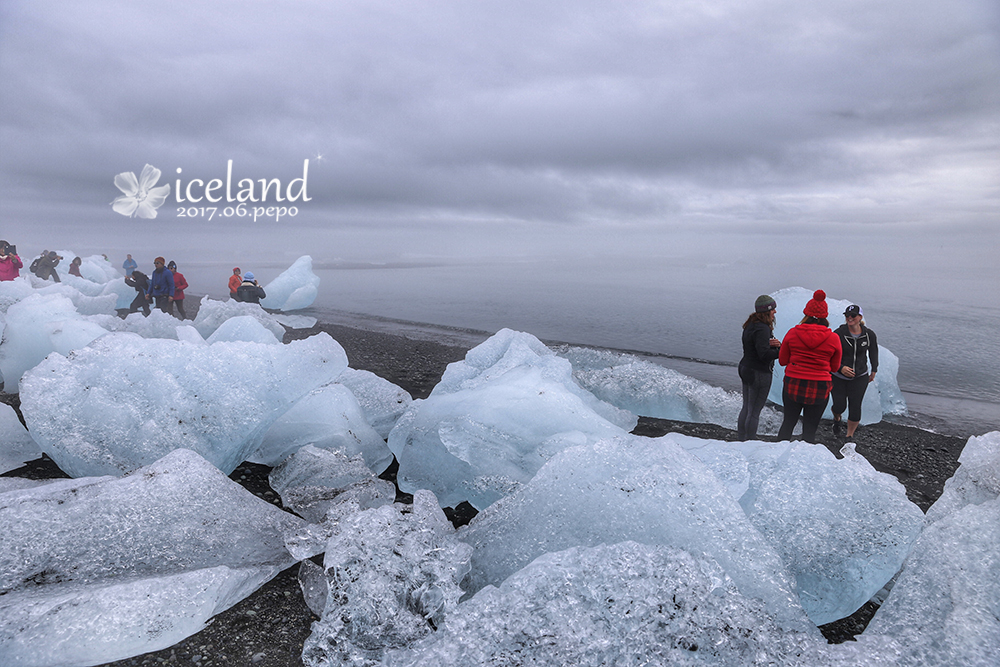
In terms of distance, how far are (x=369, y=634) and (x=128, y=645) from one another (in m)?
1.08

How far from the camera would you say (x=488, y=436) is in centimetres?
452

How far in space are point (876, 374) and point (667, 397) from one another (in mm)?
3585

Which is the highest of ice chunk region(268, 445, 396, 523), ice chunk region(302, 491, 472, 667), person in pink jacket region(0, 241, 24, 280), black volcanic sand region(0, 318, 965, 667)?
person in pink jacket region(0, 241, 24, 280)

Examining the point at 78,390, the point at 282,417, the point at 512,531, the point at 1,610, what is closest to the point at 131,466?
the point at 78,390

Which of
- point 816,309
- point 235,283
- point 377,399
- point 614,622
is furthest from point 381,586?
point 235,283

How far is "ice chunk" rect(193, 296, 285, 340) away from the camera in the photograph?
39.0 feet

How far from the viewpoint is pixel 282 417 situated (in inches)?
205

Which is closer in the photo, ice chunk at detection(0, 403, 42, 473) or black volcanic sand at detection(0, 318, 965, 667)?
black volcanic sand at detection(0, 318, 965, 667)

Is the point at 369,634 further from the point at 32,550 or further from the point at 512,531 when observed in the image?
the point at 32,550

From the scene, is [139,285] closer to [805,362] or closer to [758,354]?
[758,354]

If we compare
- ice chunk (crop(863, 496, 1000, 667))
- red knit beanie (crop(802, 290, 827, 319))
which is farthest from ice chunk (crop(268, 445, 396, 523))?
red knit beanie (crop(802, 290, 827, 319))

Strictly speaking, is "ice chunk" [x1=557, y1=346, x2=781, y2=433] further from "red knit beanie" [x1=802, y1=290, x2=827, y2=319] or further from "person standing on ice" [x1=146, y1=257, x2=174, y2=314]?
"person standing on ice" [x1=146, y1=257, x2=174, y2=314]

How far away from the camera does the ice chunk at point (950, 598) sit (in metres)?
2.46

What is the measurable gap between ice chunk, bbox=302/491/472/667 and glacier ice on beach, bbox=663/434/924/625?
189 centimetres
